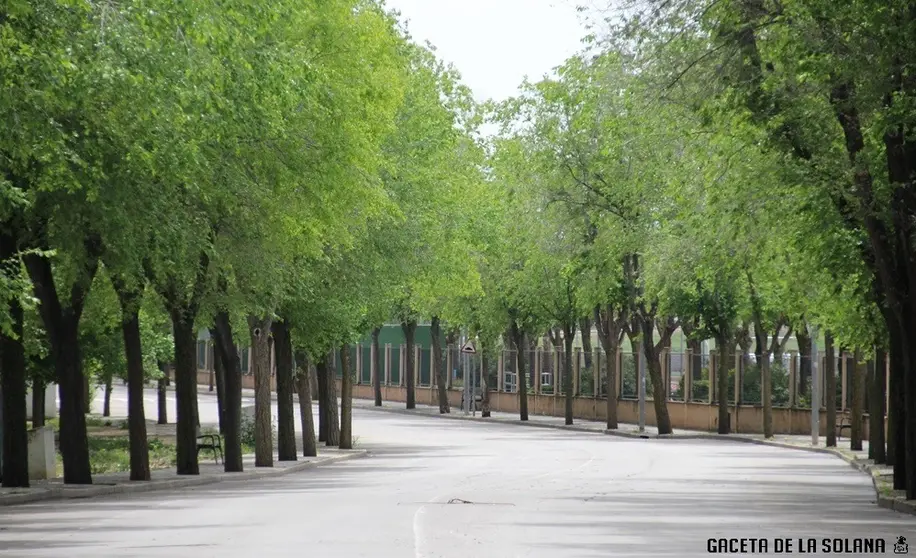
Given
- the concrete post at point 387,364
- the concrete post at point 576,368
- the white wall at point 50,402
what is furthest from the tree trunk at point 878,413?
the concrete post at point 387,364

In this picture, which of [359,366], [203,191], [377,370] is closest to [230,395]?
[203,191]

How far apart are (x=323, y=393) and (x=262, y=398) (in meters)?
13.3

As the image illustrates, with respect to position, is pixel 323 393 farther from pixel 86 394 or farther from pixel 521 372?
pixel 521 372

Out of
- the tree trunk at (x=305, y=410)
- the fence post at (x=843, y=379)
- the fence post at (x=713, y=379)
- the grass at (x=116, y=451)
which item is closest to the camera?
the grass at (x=116, y=451)

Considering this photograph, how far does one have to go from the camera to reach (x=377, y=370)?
102m

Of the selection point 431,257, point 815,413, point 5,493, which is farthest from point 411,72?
point 5,493

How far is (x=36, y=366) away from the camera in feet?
148

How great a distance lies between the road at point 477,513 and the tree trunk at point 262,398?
1.61 m

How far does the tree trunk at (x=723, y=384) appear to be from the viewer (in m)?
61.8

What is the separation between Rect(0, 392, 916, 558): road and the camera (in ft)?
58.4

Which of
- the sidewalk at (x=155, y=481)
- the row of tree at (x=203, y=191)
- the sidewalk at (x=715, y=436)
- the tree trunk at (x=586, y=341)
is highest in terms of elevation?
the row of tree at (x=203, y=191)

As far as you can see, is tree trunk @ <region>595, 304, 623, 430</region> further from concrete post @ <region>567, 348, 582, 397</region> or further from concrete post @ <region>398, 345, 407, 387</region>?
concrete post @ <region>398, 345, 407, 387</region>

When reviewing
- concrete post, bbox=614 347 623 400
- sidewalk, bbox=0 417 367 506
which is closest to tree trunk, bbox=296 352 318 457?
sidewalk, bbox=0 417 367 506

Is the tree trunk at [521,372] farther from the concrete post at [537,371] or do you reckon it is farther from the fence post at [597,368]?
the concrete post at [537,371]
